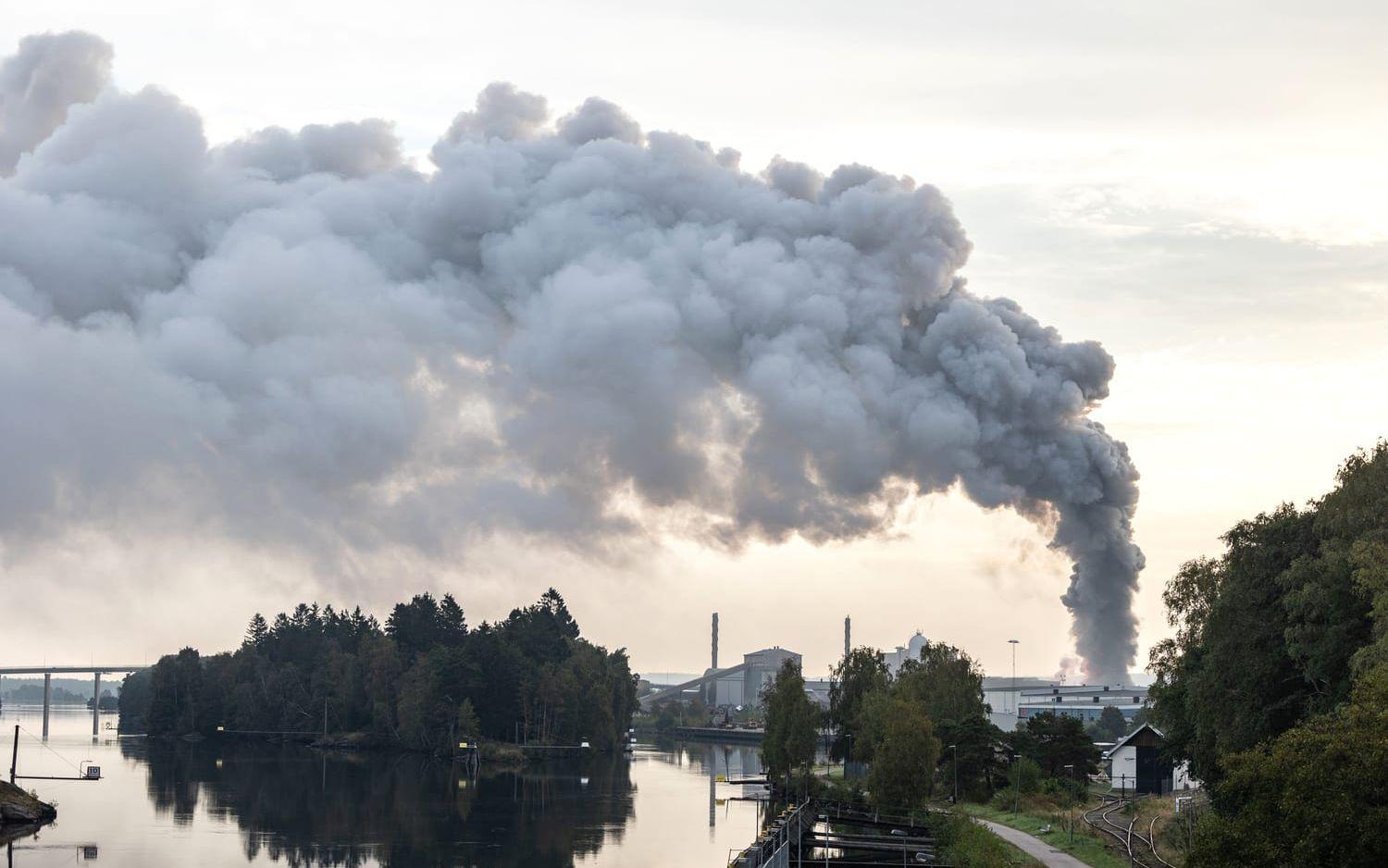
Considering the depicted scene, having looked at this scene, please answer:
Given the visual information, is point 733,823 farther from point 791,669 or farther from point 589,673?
point 589,673

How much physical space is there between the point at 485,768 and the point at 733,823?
5223cm

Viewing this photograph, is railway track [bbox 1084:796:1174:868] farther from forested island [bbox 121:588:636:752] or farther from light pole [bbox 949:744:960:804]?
forested island [bbox 121:588:636:752]

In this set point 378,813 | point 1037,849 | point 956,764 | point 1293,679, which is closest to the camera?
point 1293,679

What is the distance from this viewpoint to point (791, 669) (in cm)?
11462

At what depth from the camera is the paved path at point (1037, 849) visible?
184 ft

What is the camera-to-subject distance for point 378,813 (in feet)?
304

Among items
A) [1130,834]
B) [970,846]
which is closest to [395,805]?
[970,846]

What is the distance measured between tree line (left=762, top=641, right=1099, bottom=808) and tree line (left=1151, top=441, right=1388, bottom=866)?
1801 centimetres

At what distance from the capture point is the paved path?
56219mm

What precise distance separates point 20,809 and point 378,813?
2052 centimetres

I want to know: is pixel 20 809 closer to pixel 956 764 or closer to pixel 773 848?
pixel 773 848

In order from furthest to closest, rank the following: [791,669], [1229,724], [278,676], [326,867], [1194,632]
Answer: [278,676] → [791,669] → [326,867] → [1194,632] → [1229,724]

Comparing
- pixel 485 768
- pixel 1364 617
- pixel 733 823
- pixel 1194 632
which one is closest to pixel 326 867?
pixel 733 823

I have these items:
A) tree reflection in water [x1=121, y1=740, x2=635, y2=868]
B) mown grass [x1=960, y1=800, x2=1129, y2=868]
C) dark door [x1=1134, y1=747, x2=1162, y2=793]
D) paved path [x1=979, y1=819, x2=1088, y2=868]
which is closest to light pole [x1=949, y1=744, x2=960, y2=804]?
mown grass [x1=960, y1=800, x2=1129, y2=868]
